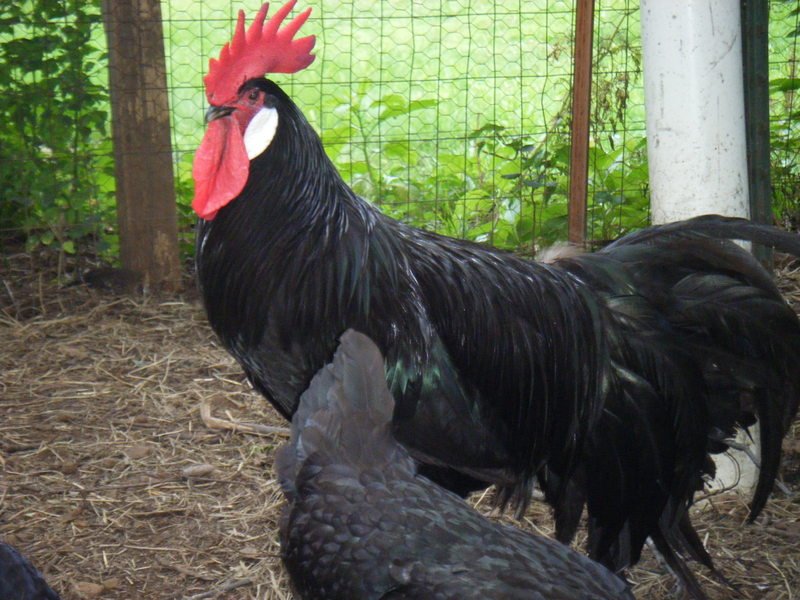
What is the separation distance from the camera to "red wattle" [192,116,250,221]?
12.7 ft

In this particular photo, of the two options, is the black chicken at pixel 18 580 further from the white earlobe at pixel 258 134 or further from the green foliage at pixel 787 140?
the green foliage at pixel 787 140

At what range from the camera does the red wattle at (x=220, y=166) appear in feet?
12.7

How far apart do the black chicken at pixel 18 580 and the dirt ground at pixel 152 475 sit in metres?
1.23

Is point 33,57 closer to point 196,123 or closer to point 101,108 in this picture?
point 101,108

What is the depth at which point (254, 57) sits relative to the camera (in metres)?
3.97

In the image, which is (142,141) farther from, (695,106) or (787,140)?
(787,140)

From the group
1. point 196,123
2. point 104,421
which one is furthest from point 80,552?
point 196,123

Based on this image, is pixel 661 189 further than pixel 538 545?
Yes

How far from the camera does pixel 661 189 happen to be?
4699mm

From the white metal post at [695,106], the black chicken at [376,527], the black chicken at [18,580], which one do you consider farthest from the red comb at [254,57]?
the black chicken at [18,580]

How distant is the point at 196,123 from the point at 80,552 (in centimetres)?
444

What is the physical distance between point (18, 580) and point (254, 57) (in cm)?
206

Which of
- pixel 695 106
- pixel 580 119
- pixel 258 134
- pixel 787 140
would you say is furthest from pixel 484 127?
pixel 258 134

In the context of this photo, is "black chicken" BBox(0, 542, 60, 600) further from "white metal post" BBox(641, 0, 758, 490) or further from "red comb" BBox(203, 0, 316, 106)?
"white metal post" BBox(641, 0, 758, 490)
